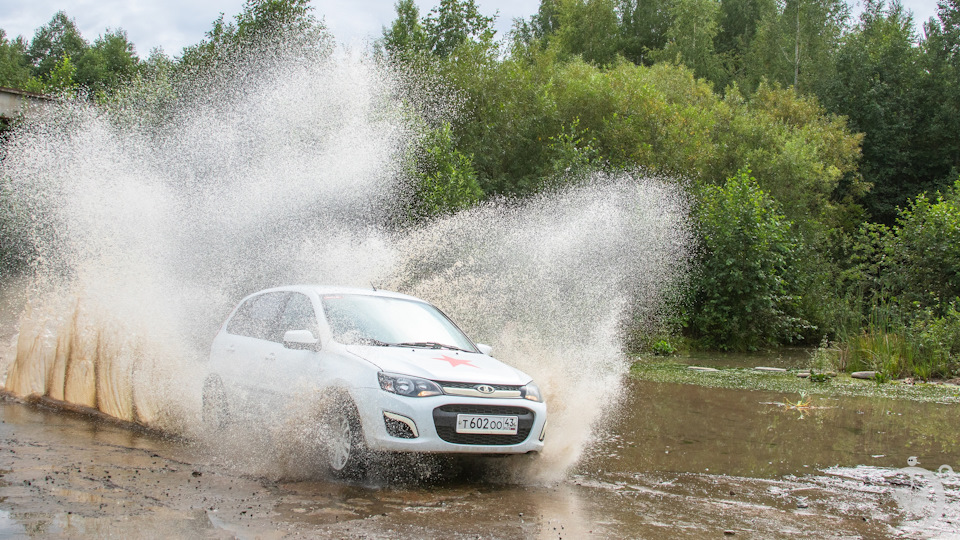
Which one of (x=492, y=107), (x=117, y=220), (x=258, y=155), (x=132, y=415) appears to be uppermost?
(x=492, y=107)

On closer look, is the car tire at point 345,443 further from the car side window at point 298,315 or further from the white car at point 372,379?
the car side window at point 298,315

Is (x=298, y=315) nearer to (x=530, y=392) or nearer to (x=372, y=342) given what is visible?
(x=372, y=342)

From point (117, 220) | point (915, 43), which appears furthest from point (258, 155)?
point (915, 43)

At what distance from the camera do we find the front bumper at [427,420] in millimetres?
6320

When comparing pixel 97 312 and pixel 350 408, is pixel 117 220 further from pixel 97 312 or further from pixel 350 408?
pixel 350 408

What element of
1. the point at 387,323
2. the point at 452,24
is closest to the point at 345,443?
the point at 387,323

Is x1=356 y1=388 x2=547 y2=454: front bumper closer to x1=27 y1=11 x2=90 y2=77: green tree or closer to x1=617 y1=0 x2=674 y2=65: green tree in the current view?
x1=617 y1=0 x2=674 y2=65: green tree

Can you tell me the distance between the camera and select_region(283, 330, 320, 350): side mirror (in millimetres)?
6988

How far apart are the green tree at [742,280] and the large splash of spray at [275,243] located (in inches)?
40.8

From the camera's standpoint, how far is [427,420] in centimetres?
634

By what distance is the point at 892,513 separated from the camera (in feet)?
20.8

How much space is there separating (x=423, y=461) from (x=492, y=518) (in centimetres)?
127

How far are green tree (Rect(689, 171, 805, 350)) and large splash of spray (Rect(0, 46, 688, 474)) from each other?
3.40ft

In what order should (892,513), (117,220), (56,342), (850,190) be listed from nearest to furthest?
(892,513), (56,342), (117,220), (850,190)
